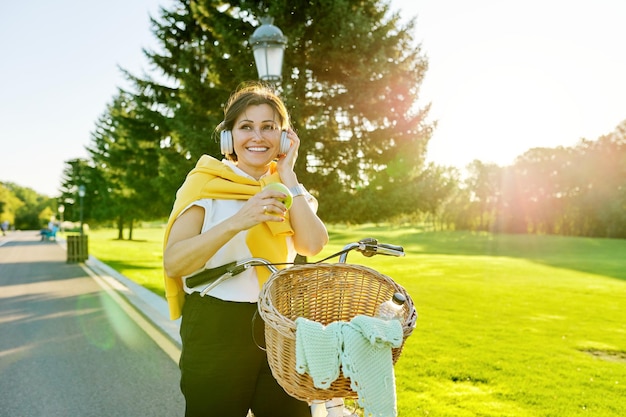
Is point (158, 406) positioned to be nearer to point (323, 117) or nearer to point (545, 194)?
point (323, 117)

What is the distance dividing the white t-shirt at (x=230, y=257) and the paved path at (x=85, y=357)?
3.38 metres

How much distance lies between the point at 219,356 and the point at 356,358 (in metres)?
0.77

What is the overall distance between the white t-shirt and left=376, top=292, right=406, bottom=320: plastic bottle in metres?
0.53

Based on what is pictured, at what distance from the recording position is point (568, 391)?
20.1ft

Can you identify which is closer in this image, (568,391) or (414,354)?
(568,391)

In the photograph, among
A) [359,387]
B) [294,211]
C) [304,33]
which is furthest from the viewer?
[304,33]

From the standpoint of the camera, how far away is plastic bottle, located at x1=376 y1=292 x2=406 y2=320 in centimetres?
188

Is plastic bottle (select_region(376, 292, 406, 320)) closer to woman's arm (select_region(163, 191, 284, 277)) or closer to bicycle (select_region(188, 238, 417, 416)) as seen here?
bicycle (select_region(188, 238, 417, 416))

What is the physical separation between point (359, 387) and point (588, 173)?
70.9 m

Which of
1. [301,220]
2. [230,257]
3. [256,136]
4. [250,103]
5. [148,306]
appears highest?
[250,103]

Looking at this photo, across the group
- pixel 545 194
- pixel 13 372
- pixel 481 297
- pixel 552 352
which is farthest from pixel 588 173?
pixel 13 372

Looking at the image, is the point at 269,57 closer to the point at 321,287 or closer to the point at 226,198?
the point at 226,198

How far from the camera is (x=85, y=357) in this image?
23.7ft

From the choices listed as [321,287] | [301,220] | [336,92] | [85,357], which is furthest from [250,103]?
[336,92]
